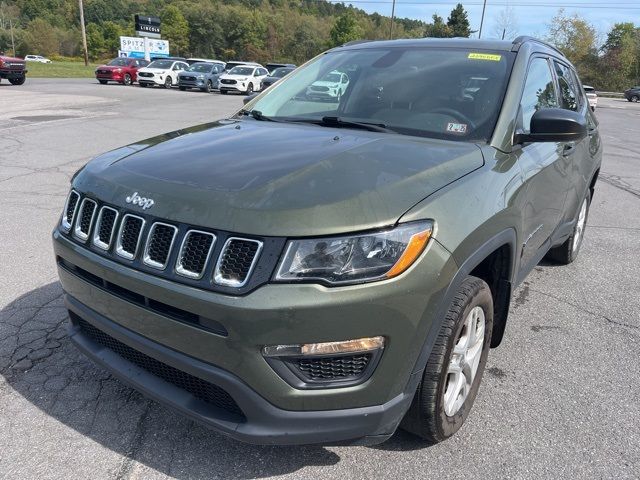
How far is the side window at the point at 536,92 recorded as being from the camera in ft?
10.0

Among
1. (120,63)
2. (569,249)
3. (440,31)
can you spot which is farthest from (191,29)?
(569,249)

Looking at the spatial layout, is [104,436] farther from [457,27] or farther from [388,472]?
[457,27]

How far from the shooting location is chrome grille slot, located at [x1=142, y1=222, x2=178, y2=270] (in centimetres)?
203

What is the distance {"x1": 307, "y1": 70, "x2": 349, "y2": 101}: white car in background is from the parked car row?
24.5 meters

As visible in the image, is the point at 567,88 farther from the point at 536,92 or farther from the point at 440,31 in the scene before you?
the point at 440,31

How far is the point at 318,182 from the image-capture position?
6.93 feet

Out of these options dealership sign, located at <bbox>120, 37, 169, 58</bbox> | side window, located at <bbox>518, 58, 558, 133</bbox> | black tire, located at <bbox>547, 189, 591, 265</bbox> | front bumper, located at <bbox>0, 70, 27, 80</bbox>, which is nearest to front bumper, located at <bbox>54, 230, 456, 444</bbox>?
side window, located at <bbox>518, 58, 558, 133</bbox>

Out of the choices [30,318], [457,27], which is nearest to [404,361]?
[30,318]

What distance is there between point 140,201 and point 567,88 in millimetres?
3571

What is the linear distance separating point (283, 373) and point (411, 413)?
2.34 ft

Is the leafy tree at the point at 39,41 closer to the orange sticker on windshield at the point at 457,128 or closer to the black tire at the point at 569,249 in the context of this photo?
the black tire at the point at 569,249

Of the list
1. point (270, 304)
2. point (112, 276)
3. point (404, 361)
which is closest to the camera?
point (270, 304)

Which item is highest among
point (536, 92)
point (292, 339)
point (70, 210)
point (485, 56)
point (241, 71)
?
point (485, 56)

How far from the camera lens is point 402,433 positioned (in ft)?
8.41
